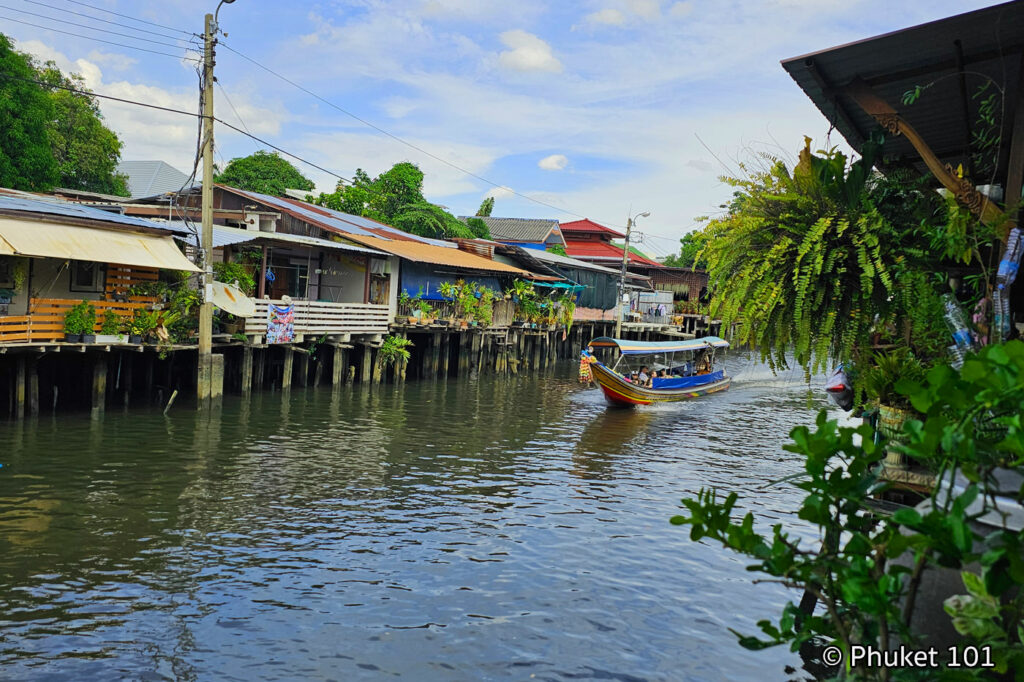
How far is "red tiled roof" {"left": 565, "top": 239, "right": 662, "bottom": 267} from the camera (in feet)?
194

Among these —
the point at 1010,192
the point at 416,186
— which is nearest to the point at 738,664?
the point at 1010,192

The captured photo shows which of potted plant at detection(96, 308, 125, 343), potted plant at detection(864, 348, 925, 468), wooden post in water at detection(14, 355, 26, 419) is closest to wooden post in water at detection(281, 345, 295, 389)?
potted plant at detection(96, 308, 125, 343)

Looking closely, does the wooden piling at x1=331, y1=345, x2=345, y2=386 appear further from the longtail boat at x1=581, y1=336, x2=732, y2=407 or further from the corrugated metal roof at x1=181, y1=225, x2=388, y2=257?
the longtail boat at x1=581, y1=336, x2=732, y2=407

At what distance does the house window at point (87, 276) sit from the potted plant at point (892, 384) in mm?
16935

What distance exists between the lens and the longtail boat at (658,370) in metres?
24.8

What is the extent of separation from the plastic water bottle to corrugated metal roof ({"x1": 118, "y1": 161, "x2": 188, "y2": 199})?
50164 millimetres

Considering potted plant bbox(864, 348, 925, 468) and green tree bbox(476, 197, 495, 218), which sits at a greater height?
green tree bbox(476, 197, 495, 218)

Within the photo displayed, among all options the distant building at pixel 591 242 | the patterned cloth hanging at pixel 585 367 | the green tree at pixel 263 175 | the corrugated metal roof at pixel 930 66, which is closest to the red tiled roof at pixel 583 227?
the distant building at pixel 591 242

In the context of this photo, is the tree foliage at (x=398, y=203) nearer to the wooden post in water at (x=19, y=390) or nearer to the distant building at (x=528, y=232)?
the distant building at (x=528, y=232)

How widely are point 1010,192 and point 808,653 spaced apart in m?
5.22

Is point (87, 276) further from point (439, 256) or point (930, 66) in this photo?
Result: point (930, 66)

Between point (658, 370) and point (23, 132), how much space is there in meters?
28.2

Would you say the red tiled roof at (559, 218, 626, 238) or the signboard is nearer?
the signboard

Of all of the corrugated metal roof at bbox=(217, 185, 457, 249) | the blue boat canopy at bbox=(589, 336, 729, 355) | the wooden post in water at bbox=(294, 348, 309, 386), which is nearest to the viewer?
the wooden post in water at bbox=(294, 348, 309, 386)
